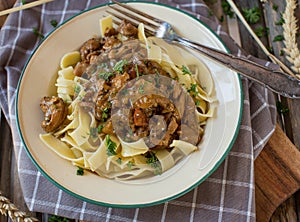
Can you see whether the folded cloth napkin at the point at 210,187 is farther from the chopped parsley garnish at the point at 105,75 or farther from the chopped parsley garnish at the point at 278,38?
the chopped parsley garnish at the point at 105,75

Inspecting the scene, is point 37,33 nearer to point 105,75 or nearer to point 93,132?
point 105,75

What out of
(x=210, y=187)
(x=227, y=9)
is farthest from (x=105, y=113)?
(x=227, y=9)

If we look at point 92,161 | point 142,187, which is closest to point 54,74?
point 92,161

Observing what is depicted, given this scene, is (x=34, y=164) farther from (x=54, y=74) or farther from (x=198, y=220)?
(x=198, y=220)

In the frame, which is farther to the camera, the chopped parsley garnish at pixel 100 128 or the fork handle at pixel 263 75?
the chopped parsley garnish at pixel 100 128

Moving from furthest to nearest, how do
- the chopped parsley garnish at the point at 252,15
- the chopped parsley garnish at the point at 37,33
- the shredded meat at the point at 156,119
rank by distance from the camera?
1. the chopped parsley garnish at the point at 252,15
2. the chopped parsley garnish at the point at 37,33
3. the shredded meat at the point at 156,119

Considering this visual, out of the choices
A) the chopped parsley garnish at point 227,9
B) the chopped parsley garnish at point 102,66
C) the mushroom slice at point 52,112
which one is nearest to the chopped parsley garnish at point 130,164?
the mushroom slice at point 52,112
